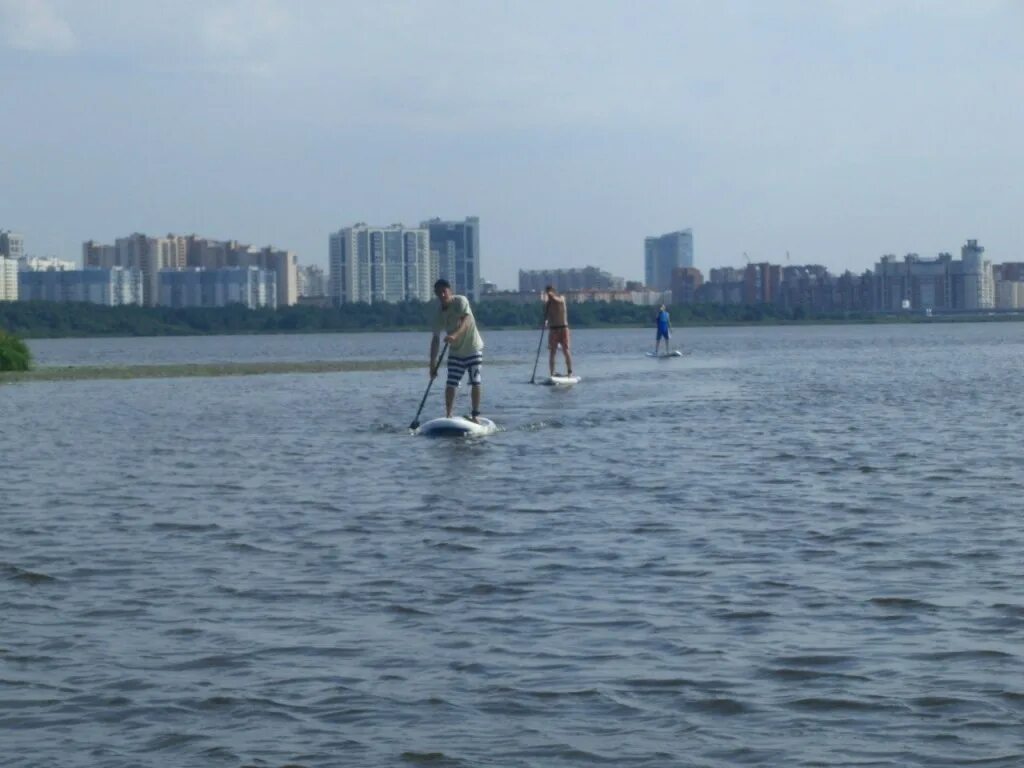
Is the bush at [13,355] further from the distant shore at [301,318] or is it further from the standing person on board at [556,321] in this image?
the distant shore at [301,318]

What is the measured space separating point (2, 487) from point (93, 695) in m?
8.49

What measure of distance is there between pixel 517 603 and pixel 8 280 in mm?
189806

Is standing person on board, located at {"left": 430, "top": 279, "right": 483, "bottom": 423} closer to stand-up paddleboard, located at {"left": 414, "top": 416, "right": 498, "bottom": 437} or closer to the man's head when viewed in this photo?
the man's head

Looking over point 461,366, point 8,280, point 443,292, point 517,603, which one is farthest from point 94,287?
point 517,603

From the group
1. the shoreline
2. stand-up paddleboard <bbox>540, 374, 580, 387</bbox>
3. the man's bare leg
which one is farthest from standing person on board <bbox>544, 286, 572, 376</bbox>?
the shoreline

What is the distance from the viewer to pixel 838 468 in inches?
640

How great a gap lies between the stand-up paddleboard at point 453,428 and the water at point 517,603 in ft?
2.13

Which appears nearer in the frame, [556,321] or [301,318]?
[556,321]

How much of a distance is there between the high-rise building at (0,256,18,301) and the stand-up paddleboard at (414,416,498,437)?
170 meters

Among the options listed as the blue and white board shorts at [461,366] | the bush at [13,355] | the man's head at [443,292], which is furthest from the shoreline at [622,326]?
the man's head at [443,292]

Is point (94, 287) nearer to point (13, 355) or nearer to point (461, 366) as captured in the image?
point (13, 355)

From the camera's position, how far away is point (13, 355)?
41.1 meters

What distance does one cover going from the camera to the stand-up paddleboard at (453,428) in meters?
20.3

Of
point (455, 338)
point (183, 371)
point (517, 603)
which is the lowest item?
point (517, 603)
